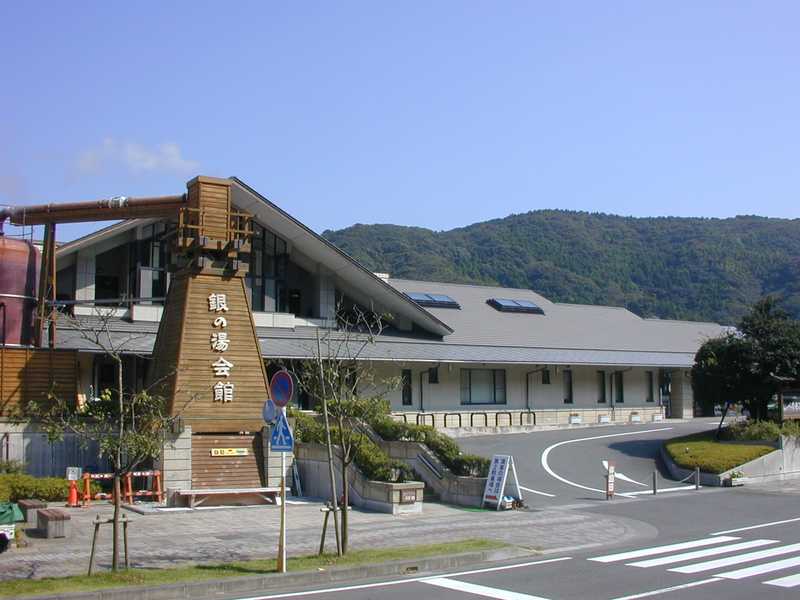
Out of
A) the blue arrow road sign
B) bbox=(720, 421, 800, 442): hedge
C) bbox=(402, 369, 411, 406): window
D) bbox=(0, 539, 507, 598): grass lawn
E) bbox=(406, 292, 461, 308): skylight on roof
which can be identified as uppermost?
bbox=(406, 292, 461, 308): skylight on roof

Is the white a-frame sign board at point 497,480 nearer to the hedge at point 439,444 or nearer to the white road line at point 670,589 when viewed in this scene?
the hedge at point 439,444

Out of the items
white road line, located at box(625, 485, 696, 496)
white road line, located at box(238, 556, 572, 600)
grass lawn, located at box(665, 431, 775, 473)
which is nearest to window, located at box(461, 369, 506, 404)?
grass lawn, located at box(665, 431, 775, 473)

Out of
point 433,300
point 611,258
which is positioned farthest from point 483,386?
point 611,258

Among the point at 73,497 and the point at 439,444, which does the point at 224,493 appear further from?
the point at 439,444

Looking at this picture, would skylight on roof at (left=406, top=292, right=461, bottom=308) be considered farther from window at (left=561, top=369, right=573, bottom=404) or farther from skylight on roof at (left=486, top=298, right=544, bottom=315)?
window at (left=561, top=369, right=573, bottom=404)

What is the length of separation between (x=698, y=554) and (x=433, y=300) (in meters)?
26.4

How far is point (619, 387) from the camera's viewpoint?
142ft

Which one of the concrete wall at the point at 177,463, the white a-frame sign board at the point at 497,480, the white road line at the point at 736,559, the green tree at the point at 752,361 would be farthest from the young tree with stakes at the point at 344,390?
the green tree at the point at 752,361

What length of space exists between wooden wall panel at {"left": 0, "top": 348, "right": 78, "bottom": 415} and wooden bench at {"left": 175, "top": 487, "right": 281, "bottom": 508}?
18.2ft

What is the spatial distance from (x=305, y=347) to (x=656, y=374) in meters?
21.5

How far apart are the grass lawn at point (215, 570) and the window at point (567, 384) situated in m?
26.0

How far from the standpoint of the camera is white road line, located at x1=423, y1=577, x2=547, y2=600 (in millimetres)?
11500

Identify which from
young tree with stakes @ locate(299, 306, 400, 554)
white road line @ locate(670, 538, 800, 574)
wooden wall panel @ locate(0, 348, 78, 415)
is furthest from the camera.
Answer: wooden wall panel @ locate(0, 348, 78, 415)

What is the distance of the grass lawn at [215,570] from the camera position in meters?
11.5
